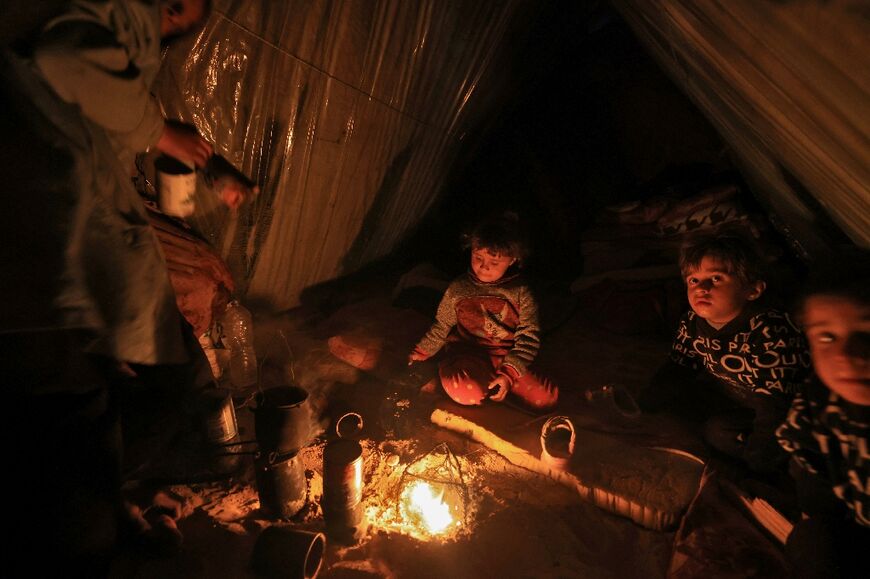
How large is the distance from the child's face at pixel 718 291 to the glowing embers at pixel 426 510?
161 centimetres

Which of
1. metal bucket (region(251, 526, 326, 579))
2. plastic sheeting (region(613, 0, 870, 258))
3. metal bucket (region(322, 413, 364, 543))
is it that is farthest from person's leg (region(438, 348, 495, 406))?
plastic sheeting (region(613, 0, 870, 258))

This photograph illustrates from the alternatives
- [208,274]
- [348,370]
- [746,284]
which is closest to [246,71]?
[208,274]

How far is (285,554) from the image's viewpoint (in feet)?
5.76

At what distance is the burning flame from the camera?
2.13 m

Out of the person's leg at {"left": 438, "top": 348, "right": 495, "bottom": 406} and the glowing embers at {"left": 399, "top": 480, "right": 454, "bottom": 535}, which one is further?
the person's leg at {"left": 438, "top": 348, "right": 495, "bottom": 406}

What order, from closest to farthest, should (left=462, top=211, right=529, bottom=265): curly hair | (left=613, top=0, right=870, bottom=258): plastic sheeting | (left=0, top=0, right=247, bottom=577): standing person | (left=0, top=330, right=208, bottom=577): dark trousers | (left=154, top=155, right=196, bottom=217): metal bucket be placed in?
(left=613, top=0, right=870, bottom=258): plastic sheeting
(left=0, top=0, right=247, bottom=577): standing person
(left=0, top=330, right=208, bottom=577): dark trousers
(left=154, top=155, right=196, bottom=217): metal bucket
(left=462, top=211, right=529, bottom=265): curly hair

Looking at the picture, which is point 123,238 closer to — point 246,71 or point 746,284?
point 246,71

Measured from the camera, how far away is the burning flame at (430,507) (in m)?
2.13

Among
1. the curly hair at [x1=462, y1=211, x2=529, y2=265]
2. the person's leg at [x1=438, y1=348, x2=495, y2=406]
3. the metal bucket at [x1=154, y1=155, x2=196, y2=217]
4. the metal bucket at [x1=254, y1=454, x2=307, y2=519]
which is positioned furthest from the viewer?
the person's leg at [x1=438, y1=348, x2=495, y2=406]

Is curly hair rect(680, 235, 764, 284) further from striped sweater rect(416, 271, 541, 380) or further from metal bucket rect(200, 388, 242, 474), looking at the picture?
metal bucket rect(200, 388, 242, 474)

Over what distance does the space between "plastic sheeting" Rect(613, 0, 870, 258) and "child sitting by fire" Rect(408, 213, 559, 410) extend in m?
1.44

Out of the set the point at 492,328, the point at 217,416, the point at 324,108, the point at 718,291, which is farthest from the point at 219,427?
the point at 718,291

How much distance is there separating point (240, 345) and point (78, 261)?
2.28 m

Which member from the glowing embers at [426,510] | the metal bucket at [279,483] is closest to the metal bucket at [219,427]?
the metal bucket at [279,483]
